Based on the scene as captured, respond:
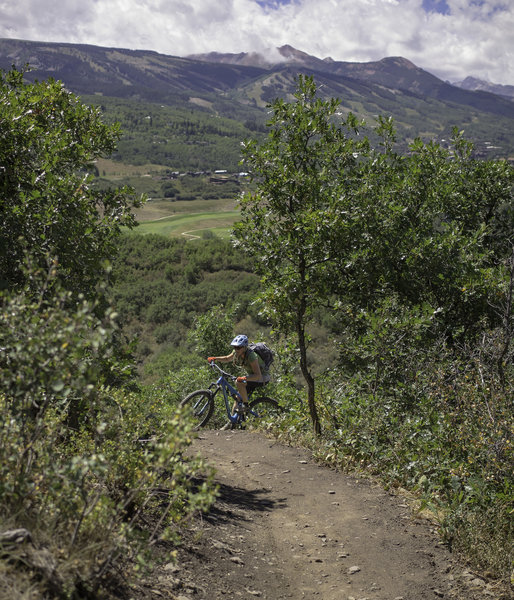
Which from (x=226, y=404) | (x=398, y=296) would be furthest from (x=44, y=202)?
(x=398, y=296)

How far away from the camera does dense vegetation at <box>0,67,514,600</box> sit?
9.41 feet

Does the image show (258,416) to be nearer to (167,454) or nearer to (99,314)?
(99,314)

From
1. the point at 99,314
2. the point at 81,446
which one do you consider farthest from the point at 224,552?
the point at 99,314

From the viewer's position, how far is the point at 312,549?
4.87 meters

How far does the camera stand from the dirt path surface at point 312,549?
13.4 feet

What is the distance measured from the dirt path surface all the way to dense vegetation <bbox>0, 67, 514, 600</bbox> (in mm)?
330

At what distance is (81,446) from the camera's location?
433cm

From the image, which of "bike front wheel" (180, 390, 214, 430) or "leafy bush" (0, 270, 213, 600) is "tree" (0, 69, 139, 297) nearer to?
"leafy bush" (0, 270, 213, 600)

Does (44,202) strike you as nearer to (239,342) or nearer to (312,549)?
(239,342)

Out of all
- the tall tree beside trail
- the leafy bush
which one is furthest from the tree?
the leafy bush

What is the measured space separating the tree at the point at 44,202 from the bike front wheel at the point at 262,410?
13.7ft

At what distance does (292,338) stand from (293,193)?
3.40 metres

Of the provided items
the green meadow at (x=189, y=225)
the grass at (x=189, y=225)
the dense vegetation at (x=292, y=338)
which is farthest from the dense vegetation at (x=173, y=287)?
the dense vegetation at (x=292, y=338)

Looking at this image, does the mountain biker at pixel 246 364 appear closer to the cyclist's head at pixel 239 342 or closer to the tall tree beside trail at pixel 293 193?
the cyclist's head at pixel 239 342
